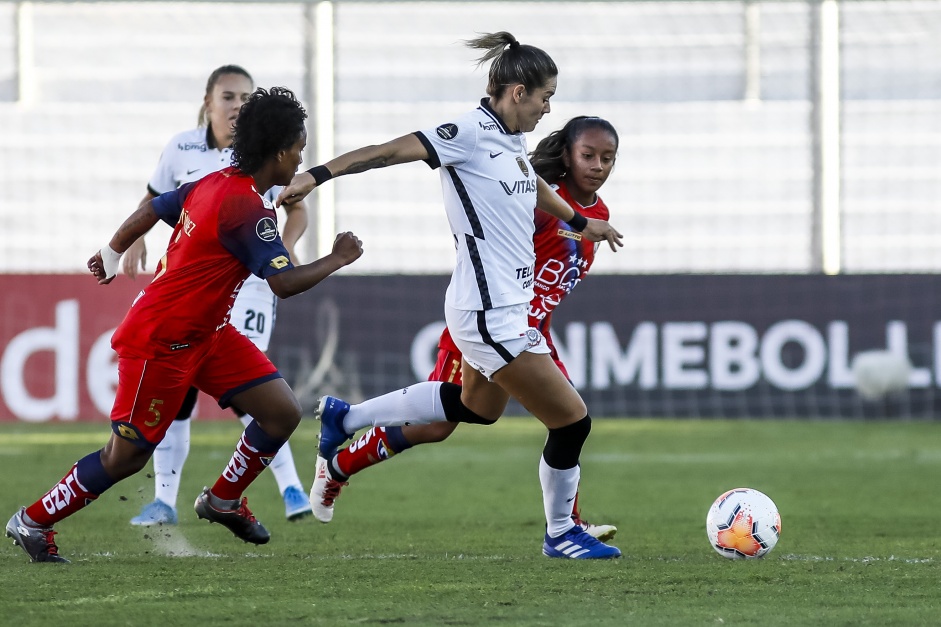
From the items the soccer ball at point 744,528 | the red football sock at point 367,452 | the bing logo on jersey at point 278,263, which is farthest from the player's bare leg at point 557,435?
the bing logo on jersey at point 278,263

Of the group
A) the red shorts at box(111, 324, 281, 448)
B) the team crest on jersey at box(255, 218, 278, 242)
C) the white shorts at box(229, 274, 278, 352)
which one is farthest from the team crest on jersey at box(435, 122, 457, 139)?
the white shorts at box(229, 274, 278, 352)

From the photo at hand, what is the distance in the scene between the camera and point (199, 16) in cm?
1584

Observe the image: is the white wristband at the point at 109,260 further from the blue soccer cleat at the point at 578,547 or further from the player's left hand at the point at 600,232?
the blue soccer cleat at the point at 578,547

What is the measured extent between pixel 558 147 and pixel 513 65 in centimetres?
95

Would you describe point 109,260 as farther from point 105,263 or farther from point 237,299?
point 237,299

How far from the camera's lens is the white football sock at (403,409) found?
5985 mm

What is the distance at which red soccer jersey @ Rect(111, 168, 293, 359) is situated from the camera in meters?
5.07

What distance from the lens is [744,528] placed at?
557 centimetres

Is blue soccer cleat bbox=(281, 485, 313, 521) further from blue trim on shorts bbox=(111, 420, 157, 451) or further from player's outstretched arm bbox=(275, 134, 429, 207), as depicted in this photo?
player's outstretched arm bbox=(275, 134, 429, 207)

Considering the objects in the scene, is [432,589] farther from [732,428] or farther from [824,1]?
[824,1]

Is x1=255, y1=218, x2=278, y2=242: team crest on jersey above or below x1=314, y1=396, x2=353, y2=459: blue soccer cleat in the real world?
above

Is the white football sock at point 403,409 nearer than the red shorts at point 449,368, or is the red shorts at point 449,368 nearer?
the white football sock at point 403,409

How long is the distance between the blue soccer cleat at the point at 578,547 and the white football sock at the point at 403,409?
72 centimetres

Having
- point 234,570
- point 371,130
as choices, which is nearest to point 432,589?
point 234,570
